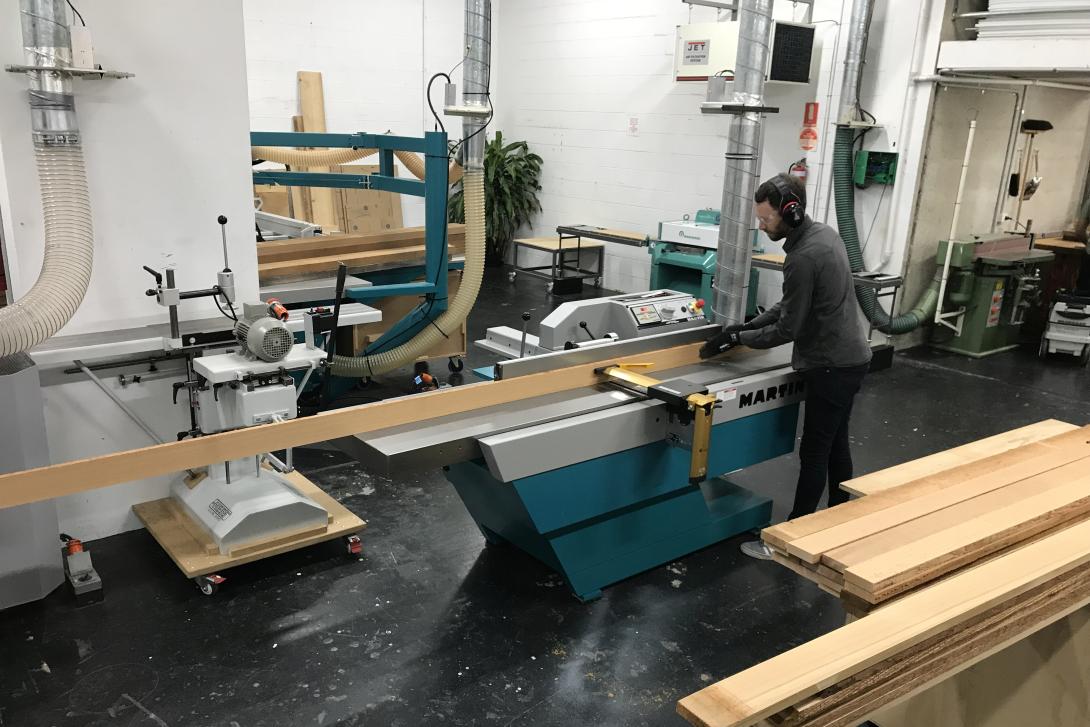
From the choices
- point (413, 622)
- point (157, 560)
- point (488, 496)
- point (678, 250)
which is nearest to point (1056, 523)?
point (488, 496)

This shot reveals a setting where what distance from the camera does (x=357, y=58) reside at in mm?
8203

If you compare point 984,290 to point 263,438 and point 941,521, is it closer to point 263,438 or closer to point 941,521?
point 941,521

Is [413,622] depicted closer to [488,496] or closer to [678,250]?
[488,496]

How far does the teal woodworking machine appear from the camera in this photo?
2613 mm

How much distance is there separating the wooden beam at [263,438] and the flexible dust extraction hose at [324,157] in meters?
2.83

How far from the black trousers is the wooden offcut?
1814mm

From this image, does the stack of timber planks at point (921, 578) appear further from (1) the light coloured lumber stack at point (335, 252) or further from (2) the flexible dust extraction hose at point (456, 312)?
(1) the light coloured lumber stack at point (335, 252)

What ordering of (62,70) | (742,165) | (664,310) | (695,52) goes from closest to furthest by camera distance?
(62,70) → (742,165) → (664,310) → (695,52)

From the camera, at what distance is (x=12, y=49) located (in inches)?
114

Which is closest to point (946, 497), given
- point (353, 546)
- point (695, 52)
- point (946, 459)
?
point (946, 459)

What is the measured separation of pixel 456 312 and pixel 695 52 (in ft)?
10.9

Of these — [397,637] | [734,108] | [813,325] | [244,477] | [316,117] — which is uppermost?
[734,108]

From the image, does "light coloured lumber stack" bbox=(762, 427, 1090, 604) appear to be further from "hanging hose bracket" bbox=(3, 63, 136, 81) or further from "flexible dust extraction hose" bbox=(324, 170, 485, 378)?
"flexible dust extraction hose" bbox=(324, 170, 485, 378)

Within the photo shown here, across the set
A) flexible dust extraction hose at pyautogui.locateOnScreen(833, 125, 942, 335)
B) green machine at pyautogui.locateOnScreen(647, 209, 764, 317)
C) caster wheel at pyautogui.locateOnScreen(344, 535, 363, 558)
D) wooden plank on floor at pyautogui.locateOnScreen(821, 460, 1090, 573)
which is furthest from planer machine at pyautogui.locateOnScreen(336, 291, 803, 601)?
green machine at pyautogui.locateOnScreen(647, 209, 764, 317)
